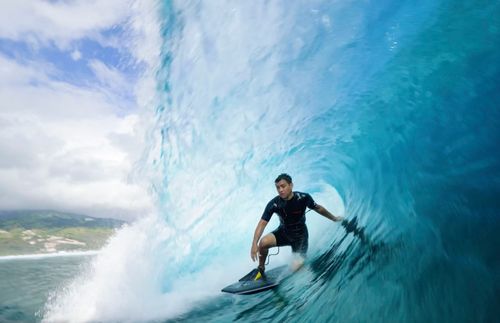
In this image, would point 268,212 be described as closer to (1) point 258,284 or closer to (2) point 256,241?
(2) point 256,241

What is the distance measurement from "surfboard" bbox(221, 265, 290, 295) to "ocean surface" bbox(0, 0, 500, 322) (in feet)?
0.65

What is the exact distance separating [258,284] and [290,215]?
1287 millimetres

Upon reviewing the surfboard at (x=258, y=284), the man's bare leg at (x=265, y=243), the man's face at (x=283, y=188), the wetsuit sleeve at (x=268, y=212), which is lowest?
the surfboard at (x=258, y=284)

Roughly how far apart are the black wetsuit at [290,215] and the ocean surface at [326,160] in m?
0.72

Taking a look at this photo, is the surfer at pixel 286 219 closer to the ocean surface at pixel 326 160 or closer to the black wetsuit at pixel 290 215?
the black wetsuit at pixel 290 215

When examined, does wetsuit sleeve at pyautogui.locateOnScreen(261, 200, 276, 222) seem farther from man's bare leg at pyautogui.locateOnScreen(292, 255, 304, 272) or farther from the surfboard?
man's bare leg at pyautogui.locateOnScreen(292, 255, 304, 272)

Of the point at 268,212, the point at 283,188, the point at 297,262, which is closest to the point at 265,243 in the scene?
the point at 268,212

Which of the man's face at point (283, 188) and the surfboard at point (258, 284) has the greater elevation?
the man's face at point (283, 188)

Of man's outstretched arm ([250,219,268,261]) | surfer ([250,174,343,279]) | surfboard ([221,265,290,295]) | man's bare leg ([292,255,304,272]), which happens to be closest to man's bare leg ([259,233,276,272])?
surfer ([250,174,343,279])

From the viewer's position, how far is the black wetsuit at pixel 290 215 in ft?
19.4

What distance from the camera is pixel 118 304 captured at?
740cm

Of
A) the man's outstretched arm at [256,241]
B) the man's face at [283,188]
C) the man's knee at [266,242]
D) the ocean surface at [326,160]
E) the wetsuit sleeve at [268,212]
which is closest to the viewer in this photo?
the ocean surface at [326,160]

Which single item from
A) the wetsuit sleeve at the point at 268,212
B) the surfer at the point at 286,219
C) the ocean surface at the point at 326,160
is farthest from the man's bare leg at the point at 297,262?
the wetsuit sleeve at the point at 268,212

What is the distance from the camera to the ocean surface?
388cm
